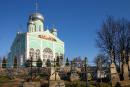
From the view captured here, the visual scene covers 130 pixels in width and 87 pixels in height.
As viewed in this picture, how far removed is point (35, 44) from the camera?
6303cm

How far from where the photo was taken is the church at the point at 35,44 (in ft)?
201

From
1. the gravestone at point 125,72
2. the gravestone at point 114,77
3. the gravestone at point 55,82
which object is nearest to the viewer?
the gravestone at point 55,82

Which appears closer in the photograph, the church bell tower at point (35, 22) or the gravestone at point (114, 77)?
the gravestone at point (114, 77)

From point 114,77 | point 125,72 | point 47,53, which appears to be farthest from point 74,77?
point 47,53

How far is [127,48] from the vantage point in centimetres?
4181

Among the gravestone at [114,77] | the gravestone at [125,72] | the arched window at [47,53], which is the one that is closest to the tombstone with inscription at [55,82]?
the gravestone at [114,77]

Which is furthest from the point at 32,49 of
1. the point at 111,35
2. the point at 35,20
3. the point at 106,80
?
the point at 106,80

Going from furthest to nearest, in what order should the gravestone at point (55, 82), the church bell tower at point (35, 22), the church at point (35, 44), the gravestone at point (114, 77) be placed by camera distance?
1. the church bell tower at point (35, 22)
2. the church at point (35, 44)
3. the gravestone at point (114, 77)
4. the gravestone at point (55, 82)

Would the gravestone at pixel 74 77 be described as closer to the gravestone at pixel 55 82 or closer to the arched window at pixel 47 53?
the gravestone at pixel 55 82

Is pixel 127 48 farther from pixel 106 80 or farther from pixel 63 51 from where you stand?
pixel 63 51

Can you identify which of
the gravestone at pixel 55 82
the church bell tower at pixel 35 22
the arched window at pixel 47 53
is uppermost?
the church bell tower at pixel 35 22

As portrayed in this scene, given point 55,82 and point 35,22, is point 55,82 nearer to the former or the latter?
point 55,82

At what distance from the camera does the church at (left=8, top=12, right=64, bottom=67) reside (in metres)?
61.3

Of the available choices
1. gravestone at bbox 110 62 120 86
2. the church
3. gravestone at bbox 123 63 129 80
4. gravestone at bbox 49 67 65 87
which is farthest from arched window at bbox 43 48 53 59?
gravestone at bbox 49 67 65 87
